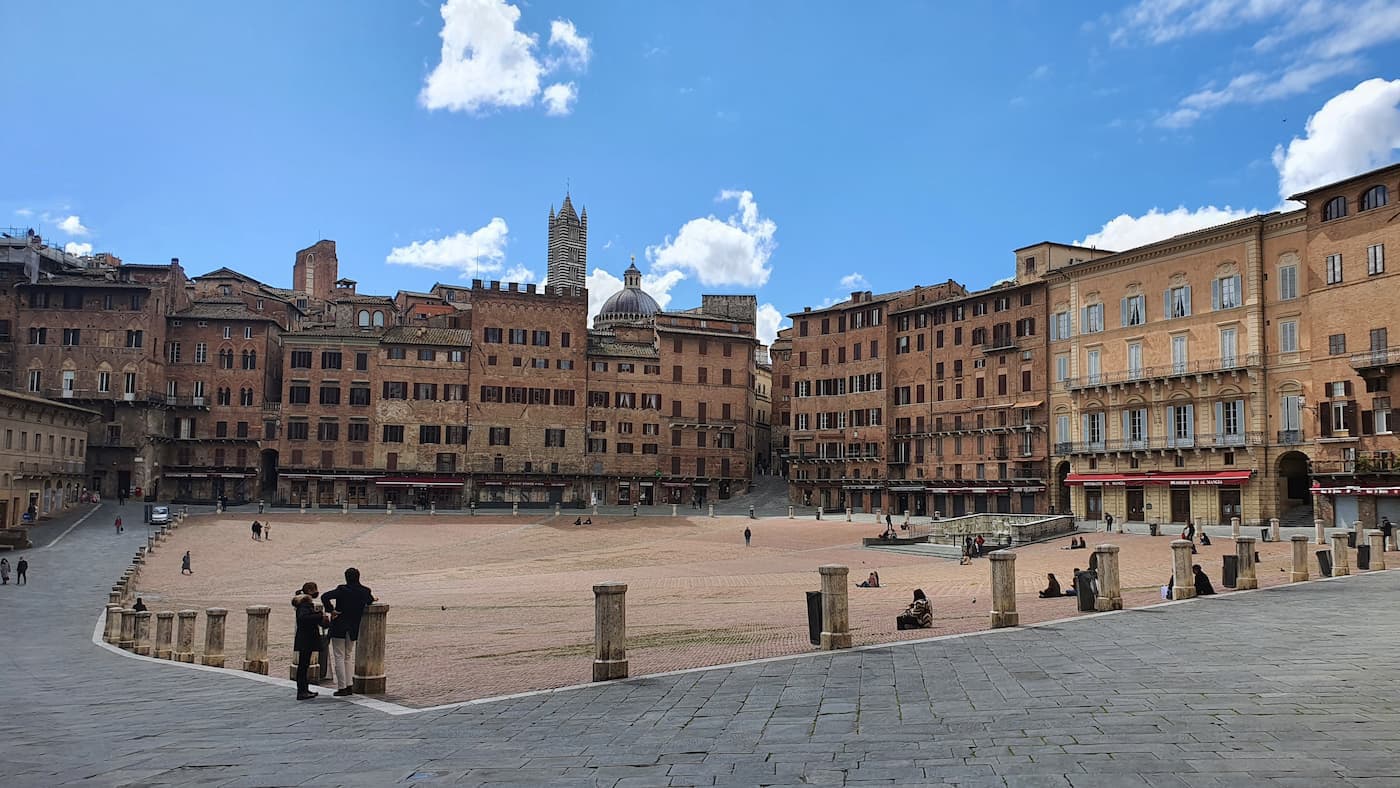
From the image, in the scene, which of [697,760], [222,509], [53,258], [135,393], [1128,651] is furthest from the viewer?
Result: [53,258]

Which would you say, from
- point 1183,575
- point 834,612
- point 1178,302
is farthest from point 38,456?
point 1178,302

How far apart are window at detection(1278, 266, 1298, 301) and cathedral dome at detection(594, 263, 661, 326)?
231ft

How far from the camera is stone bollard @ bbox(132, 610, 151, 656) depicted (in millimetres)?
22438

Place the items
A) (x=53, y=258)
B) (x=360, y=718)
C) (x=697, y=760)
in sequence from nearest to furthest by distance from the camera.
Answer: (x=697, y=760), (x=360, y=718), (x=53, y=258)

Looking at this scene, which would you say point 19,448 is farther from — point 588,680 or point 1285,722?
point 1285,722

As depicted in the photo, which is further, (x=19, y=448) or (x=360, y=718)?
(x=19, y=448)

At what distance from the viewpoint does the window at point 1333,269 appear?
50.1 meters

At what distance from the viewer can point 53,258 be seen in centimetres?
8269

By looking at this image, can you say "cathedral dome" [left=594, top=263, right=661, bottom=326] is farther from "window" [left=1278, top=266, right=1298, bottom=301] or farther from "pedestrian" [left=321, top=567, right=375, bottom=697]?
"pedestrian" [left=321, top=567, right=375, bottom=697]

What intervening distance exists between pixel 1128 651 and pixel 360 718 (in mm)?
9703

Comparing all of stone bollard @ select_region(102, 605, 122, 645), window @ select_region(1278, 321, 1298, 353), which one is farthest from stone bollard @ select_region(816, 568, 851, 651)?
window @ select_region(1278, 321, 1298, 353)

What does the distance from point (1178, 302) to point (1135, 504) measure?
1199cm

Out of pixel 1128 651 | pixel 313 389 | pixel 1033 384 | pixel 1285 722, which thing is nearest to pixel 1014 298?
pixel 1033 384

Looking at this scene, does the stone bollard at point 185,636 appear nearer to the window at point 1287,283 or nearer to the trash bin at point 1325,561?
the trash bin at point 1325,561
